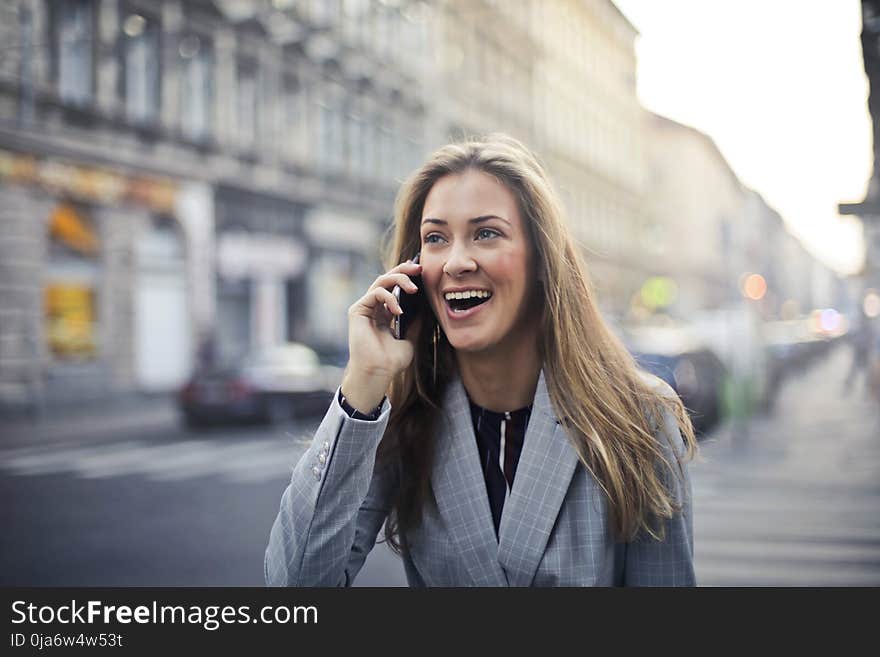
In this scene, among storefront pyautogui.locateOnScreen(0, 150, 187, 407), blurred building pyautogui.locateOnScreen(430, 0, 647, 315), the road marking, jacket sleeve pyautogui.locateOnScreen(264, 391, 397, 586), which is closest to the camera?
jacket sleeve pyautogui.locateOnScreen(264, 391, 397, 586)

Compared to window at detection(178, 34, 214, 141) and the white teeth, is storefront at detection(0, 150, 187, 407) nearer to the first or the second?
window at detection(178, 34, 214, 141)

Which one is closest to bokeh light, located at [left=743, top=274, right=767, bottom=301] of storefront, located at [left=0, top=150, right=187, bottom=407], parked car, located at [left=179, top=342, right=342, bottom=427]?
parked car, located at [left=179, top=342, right=342, bottom=427]

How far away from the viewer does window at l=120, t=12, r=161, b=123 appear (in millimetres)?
6707

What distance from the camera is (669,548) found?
64.8 inches

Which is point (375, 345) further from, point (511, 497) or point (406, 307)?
point (511, 497)

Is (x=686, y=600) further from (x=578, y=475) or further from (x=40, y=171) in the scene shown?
(x=40, y=171)

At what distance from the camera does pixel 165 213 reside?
13.5 m

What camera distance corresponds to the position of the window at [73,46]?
16.7 ft

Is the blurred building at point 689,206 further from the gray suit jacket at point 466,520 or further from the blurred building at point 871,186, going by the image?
the gray suit jacket at point 466,520

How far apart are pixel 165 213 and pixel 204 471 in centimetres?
687

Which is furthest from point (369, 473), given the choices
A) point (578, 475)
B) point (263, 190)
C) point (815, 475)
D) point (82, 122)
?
point (263, 190)

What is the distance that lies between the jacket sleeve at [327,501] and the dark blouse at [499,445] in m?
0.25

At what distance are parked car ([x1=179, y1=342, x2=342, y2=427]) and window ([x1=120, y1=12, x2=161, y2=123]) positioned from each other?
10.5 ft

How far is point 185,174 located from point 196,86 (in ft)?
8.85
